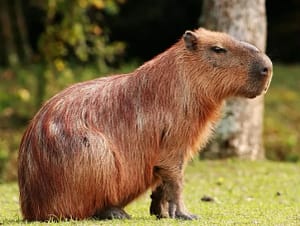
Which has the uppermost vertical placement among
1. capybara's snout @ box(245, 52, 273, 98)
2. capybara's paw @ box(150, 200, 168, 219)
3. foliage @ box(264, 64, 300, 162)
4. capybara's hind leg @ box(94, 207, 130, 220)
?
capybara's snout @ box(245, 52, 273, 98)

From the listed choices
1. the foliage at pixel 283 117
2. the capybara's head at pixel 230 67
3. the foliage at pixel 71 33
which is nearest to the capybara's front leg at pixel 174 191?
the capybara's head at pixel 230 67

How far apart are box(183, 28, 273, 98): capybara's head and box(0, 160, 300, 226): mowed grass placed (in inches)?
42.9

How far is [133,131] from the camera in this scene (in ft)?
26.9

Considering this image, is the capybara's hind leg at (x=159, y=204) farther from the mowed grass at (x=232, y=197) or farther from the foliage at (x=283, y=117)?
the foliage at (x=283, y=117)

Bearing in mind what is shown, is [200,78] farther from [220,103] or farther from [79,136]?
[79,136]

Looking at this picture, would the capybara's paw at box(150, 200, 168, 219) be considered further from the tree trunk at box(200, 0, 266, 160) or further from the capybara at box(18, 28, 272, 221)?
the tree trunk at box(200, 0, 266, 160)

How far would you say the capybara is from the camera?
7949 mm

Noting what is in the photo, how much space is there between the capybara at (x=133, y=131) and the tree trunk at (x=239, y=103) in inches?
201

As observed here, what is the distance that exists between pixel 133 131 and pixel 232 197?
2.60 metres

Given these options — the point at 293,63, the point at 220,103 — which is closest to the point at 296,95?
the point at 293,63

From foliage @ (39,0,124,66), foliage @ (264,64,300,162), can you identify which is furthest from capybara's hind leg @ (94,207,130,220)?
foliage @ (39,0,124,66)

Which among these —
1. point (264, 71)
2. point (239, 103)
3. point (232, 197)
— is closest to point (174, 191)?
point (264, 71)

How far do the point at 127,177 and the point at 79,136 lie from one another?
20.6 inches

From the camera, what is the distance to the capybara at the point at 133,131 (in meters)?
7.95
